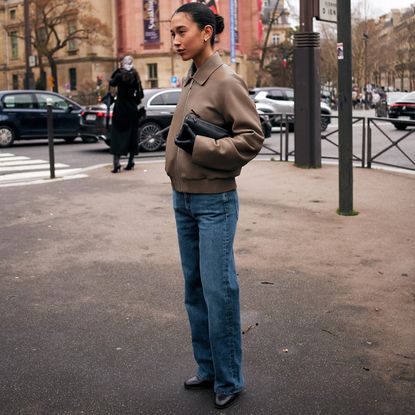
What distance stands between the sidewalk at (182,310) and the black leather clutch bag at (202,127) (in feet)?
4.18

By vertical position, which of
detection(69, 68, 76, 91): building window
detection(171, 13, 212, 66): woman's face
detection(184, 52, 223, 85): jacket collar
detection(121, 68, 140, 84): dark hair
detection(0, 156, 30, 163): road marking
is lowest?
detection(0, 156, 30, 163): road marking

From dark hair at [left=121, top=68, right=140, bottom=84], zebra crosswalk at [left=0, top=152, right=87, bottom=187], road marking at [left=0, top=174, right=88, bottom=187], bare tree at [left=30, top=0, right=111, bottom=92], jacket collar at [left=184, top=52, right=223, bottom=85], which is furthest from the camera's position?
bare tree at [left=30, top=0, right=111, bottom=92]

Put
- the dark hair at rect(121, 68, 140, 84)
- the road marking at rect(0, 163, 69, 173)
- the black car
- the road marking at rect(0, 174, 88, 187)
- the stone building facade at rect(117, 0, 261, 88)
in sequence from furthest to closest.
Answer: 1. the stone building facade at rect(117, 0, 261, 88)
2. the black car
3. the road marking at rect(0, 163, 69, 173)
4. the dark hair at rect(121, 68, 140, 84)
5. the road marking at rect(0, 174, 88, 187)

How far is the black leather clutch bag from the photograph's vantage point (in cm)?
307

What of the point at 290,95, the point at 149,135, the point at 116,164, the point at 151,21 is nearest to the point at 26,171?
the point at 116,164

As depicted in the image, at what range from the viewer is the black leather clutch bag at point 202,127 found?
10.1 ft

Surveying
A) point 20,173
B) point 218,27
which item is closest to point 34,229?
point 218,27

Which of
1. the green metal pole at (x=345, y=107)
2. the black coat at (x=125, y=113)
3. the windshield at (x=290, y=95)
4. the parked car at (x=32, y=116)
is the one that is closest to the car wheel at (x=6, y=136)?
the parked car at (x=32, y=116)

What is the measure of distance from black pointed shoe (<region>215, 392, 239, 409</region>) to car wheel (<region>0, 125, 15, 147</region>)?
56.2ft

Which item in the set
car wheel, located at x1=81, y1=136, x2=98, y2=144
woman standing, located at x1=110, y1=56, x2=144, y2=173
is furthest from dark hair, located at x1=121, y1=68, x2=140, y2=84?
car wheel, located at x1=81, y1=136, x2=98, y2=144

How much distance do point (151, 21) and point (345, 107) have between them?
61.8 m

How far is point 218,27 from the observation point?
130 inches

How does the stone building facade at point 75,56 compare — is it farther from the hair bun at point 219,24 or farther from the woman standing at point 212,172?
the woman standing at point 212,172

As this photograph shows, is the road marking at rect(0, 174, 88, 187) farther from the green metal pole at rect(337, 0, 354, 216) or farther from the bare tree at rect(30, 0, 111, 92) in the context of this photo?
the bare tree at rect(30, 0, 111, 92)
